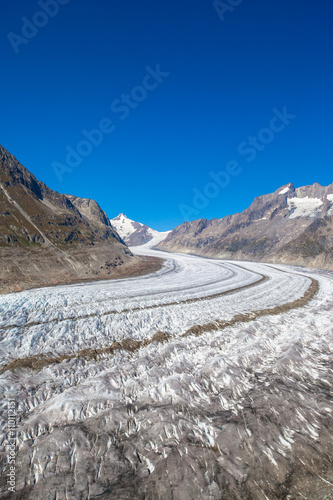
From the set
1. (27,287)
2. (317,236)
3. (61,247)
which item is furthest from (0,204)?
(317,236)

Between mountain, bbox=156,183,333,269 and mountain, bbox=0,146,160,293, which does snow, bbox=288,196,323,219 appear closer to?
mountain, bbox=156,183,333,269

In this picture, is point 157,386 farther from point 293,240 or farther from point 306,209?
point 306,209

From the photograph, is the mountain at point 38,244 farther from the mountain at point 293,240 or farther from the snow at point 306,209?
the snow at point 306,209

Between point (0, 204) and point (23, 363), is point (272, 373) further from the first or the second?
point (0, 204)

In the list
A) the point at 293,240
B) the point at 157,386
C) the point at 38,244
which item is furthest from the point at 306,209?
the point at 157,386

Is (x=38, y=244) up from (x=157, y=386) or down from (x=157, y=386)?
up

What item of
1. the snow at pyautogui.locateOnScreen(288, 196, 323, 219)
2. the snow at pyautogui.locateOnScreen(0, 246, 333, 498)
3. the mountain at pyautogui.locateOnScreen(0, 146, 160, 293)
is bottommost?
the snow at pyautogui.locateOnScreen(0, 246, 333, 498)

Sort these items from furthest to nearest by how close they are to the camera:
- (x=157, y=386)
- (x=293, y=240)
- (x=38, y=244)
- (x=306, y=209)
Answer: (x=306, y=209) → (x=293, y=240) → (x=38, y=244) → (x=157, y=386)

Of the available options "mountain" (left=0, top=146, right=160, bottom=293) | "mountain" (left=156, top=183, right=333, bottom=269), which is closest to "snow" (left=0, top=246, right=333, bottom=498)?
"mountain" (left=0, top=146, right=160, bottom=293)

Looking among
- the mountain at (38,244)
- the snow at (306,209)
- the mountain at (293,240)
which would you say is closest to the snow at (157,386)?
the mountain at (38,244)
